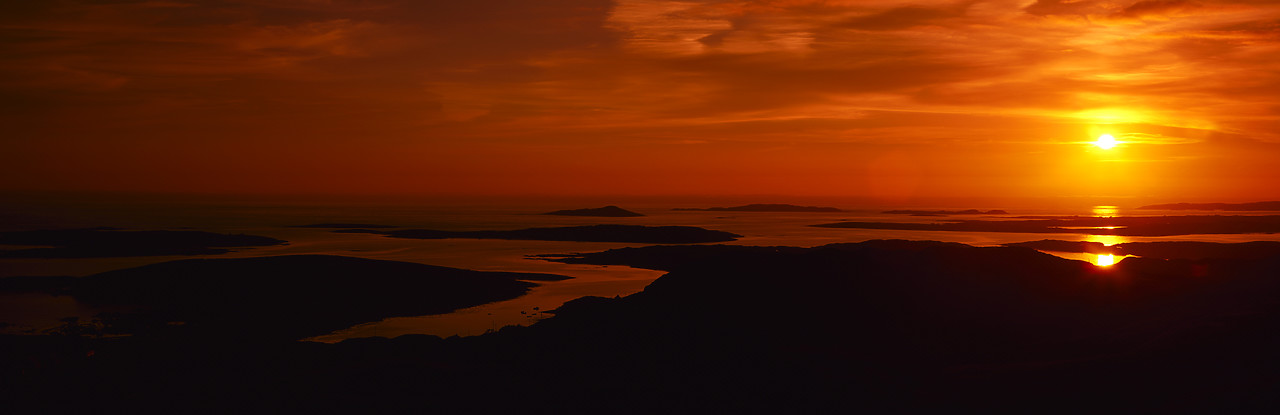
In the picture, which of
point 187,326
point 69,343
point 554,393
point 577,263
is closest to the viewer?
point 554,393

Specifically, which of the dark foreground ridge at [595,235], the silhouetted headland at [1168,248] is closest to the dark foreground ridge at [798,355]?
the silhouetted headland at [1168,248]

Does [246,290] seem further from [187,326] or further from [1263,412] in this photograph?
[1263,412]

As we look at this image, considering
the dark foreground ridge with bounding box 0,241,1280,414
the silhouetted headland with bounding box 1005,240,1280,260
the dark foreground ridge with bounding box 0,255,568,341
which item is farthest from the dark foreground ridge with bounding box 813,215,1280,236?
the dark foreground ridge with bounding box 0,241,1280,414

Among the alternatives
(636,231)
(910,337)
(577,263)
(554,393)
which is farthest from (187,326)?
(636,231)

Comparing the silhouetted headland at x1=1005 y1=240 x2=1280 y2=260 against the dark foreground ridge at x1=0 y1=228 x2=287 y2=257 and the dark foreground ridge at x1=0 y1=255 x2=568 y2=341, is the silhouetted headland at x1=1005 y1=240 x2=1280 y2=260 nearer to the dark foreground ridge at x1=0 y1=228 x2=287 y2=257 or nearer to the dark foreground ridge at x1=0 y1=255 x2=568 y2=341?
the dark foreground ridge at x1=0 y1=255 x2=568 y2=341

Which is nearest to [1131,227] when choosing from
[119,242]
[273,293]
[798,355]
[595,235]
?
[595,235]

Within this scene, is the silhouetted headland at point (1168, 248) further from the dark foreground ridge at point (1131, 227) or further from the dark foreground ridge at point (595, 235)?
the dark foreground ridge at point (595, 235)
